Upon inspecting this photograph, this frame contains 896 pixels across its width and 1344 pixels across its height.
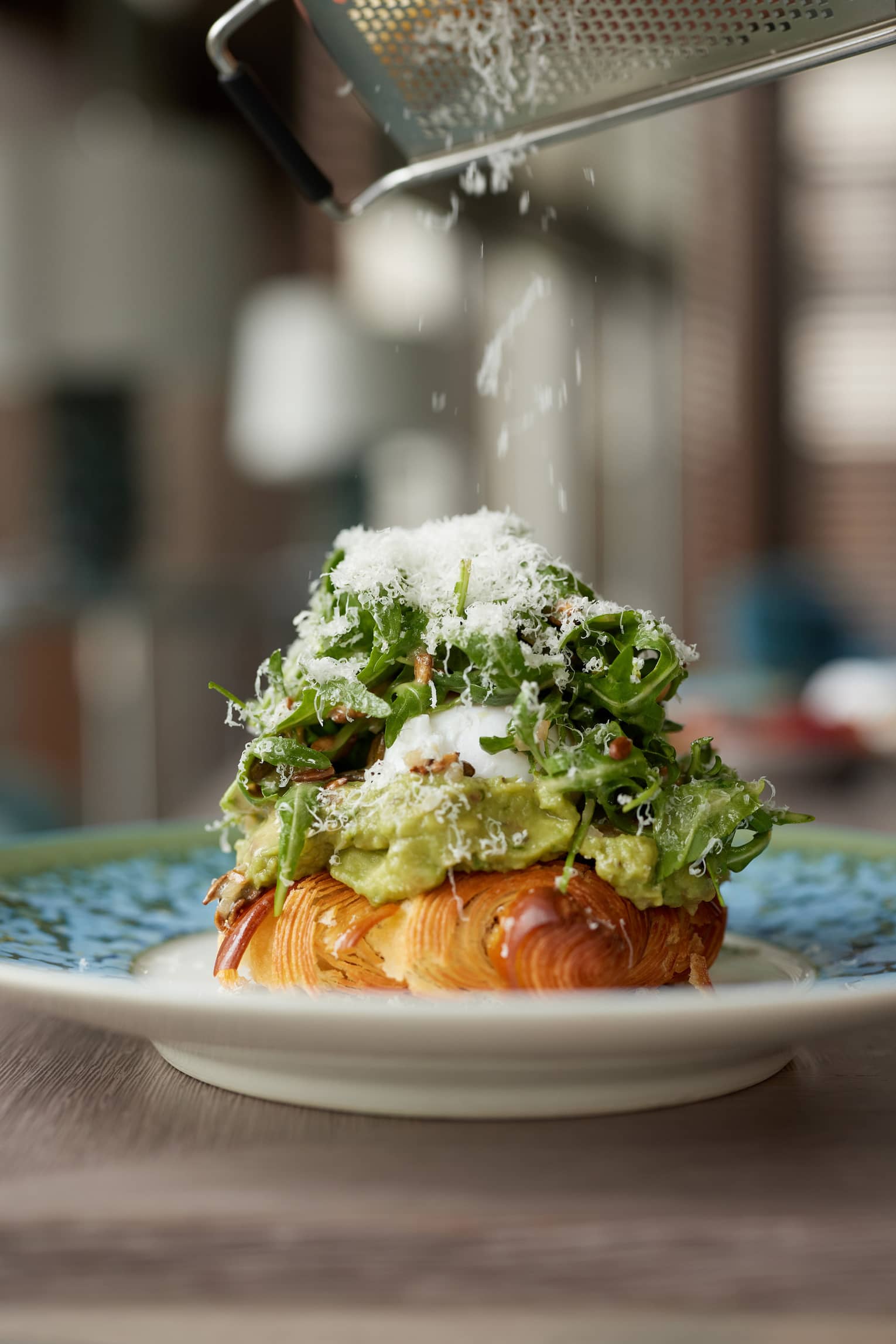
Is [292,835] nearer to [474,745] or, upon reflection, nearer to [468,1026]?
[474,745]

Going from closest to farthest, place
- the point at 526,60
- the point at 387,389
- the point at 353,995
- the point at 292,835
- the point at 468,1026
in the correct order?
the point at 468,1026
the point at 353,995
the point at 292,835
the point at 526,60
the point at 387,389

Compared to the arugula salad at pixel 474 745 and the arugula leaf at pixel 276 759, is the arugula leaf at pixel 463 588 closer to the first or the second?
the arugula salad at pixel 474 745

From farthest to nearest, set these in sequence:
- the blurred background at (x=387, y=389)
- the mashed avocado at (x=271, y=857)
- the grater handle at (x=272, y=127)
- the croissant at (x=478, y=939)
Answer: the blurred background at (x=387, y=389)
the grater handle at (x=272, y=127)
the mashed avocado at (x=271, y=857)
the croissant at (x=478, y=939)

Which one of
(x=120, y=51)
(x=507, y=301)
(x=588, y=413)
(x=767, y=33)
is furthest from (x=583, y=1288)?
(x=588, y=413)

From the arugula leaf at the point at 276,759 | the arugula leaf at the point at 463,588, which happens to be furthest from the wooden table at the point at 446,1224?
the arugula leaf at the point at 463,588

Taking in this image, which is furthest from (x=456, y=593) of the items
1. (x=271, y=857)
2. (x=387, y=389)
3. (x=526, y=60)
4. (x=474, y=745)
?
(x=387, y=389)

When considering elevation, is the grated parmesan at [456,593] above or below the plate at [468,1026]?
above

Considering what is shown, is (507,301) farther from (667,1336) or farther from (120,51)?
(667,1336)
